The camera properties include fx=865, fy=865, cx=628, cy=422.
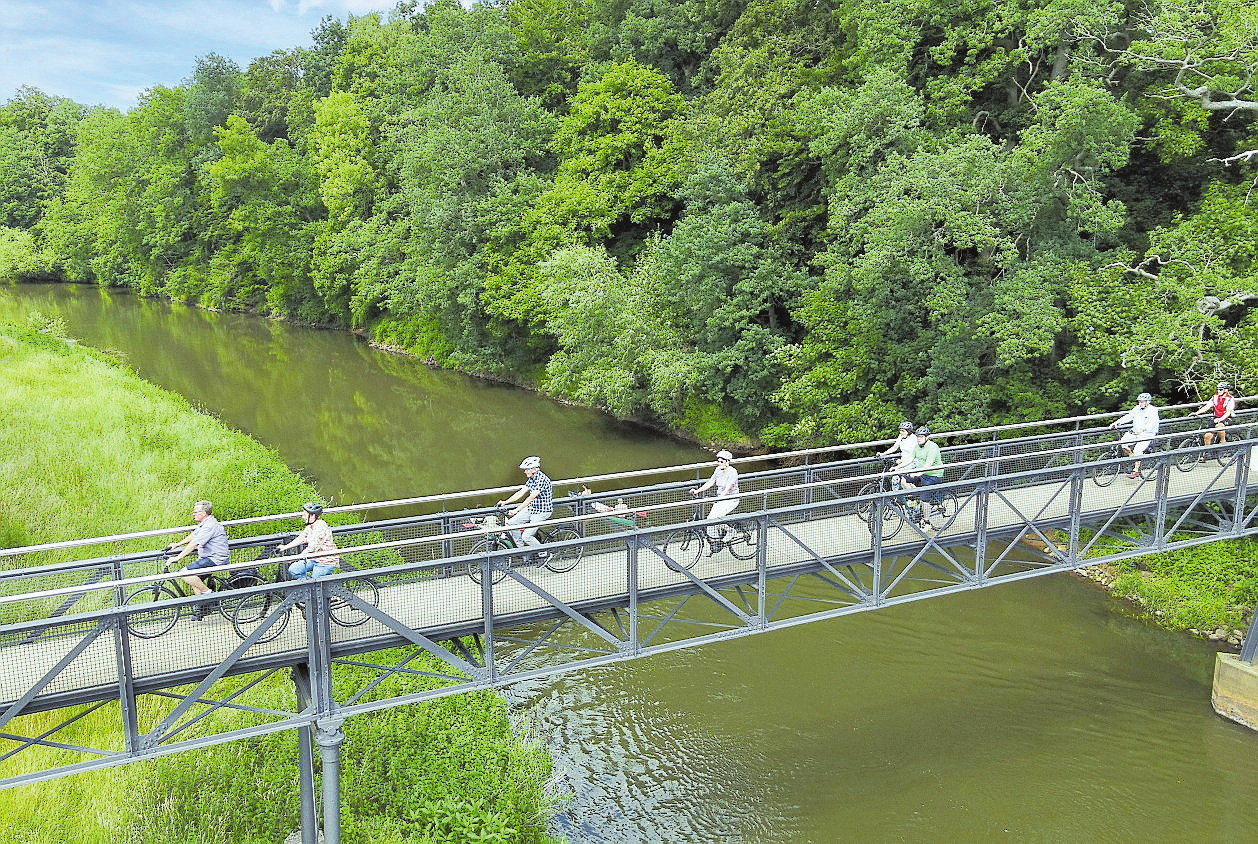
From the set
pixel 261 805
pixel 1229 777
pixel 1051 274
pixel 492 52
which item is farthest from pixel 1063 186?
pixel 492 52

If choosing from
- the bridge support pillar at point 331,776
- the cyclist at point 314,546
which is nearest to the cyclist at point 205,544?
the cyclist at point 314,546

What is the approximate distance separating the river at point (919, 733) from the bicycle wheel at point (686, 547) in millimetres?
3830

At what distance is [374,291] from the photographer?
166 ft

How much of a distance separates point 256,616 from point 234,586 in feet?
3.54

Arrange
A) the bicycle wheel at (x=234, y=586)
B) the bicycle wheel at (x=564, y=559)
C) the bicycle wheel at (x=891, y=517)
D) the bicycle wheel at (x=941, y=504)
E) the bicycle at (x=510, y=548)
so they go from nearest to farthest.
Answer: the bicycle wheel at (x=234, y=586), the bicycle at (x=510, y=548), the bicycle wheel at (x=564, y=559), the bicycle wheel at (x=891, y=517), the bicycle wheel at (x=941, y=504)

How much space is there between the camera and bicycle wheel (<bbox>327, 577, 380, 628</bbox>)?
9.96 meters

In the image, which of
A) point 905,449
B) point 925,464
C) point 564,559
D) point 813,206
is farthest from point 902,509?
point 813,206

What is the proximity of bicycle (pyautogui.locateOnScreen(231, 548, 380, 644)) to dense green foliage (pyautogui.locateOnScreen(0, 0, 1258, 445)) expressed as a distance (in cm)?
1647

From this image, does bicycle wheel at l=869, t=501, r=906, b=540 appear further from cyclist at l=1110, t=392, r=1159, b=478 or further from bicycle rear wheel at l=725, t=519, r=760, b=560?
cyclist at l=1110, t=392, r=1159, b=478

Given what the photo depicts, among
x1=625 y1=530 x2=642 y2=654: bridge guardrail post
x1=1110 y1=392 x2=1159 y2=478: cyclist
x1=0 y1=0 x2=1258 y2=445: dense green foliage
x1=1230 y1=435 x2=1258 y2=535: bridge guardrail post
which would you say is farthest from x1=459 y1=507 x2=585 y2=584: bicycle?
x1=0 y1=0 x2=1258 y2=445: dense green foliage

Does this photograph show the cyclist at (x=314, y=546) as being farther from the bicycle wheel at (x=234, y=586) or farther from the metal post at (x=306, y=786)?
the metal post at (x=306, y=786)

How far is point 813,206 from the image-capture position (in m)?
29.9

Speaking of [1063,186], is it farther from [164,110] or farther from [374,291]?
[164,110]

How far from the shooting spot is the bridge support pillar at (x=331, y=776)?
9.67 meters
